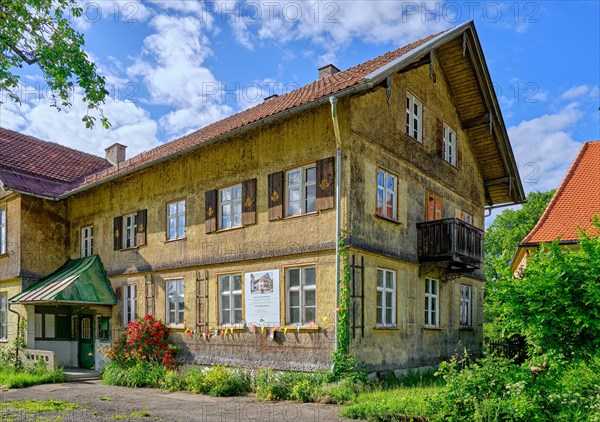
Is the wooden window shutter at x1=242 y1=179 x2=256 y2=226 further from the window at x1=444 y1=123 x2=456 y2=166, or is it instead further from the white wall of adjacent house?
the white wall of adjacent house

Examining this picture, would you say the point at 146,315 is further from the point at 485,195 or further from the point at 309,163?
the point at 485,195

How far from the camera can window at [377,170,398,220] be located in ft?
48.5

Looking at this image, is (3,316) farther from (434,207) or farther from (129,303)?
(434,207)

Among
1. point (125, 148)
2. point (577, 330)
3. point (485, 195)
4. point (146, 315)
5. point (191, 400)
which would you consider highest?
point (125, 148)

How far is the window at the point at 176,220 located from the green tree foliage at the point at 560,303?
1147cm

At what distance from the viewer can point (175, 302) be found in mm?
17344

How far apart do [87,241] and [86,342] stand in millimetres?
3835

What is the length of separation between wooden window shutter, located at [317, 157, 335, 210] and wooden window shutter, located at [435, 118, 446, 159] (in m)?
6.01

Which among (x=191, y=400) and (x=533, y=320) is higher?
(x=533, y=320)

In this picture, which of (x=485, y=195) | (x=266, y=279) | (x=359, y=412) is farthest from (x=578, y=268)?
(x=485, y=195)

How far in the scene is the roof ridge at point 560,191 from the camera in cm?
1964

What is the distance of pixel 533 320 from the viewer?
788 centimetres

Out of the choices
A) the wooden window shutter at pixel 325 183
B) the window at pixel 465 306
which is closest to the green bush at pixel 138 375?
the wooden window shutter at pixel 325 183

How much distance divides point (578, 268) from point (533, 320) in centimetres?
95
